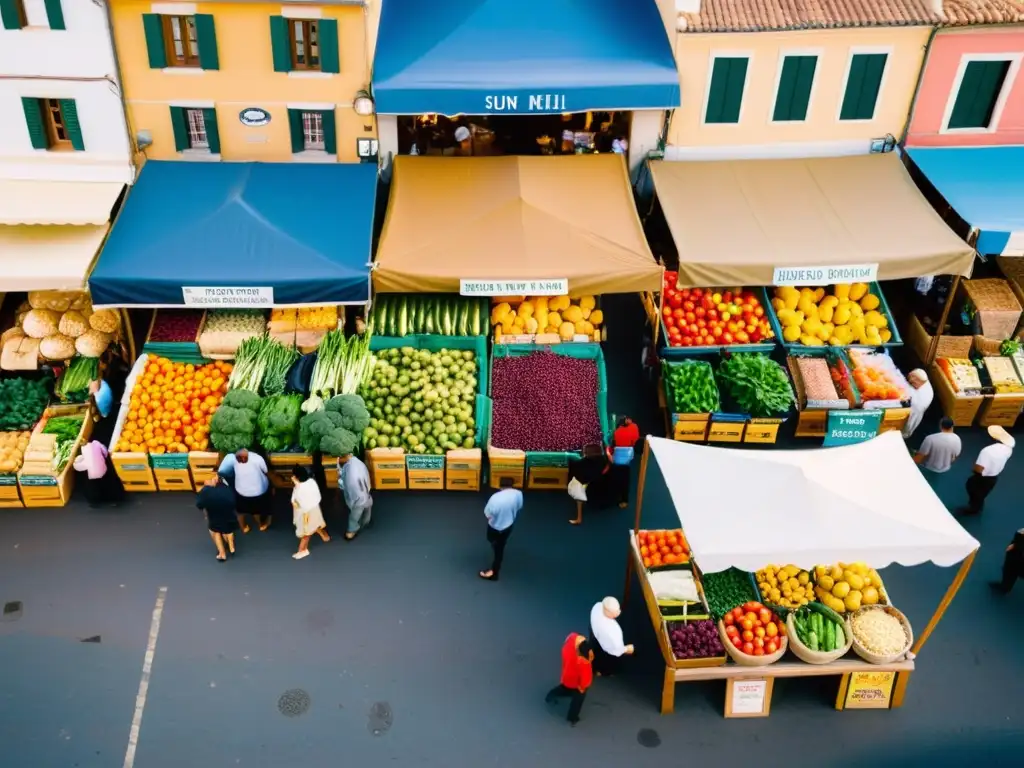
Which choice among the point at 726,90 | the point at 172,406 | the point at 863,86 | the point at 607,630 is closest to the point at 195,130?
the point at 172,406

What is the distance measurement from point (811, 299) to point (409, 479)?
668cm

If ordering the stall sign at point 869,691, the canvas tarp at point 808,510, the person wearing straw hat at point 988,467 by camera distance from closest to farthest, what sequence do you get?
the canvas tarp at point 808,510 < the stall sign at point 869,691 < the person wearing straw hat at point 988,467

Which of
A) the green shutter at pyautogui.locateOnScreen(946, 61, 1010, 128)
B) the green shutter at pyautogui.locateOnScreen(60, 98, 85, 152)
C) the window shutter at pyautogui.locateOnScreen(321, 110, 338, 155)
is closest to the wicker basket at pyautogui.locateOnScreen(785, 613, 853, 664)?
the green shutter at pyautogui.locateOnScreen(946, 61, 1010, 128)

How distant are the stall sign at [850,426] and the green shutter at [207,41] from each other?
1017 cm

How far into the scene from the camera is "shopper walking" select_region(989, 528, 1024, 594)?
11180 millimetres

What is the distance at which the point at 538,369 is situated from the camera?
525 inches

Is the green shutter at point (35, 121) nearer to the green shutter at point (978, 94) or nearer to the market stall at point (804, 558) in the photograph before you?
the market stall at point (804, 558)

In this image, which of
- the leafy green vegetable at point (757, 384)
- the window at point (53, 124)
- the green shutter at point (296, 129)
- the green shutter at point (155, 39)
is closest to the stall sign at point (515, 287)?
the leafy green vegetable at point (757, 384)

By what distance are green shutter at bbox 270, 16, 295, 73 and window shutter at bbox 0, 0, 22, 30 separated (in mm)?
3339

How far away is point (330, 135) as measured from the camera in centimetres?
1446

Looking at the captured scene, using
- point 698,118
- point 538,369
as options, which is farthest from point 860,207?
point 538,369

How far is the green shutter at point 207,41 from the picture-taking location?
1335 cm

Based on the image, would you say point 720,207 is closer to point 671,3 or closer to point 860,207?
point 860,207

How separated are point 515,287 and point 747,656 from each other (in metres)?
5.77
